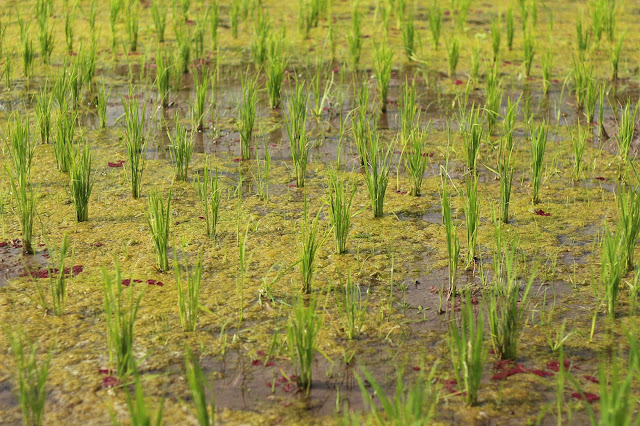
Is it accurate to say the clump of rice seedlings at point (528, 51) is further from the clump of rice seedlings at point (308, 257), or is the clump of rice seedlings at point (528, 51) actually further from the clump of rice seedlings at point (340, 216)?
the clump of rice seedlings at point (308, 257)

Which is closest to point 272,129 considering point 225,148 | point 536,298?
point 225,148

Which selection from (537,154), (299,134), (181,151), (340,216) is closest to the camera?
(340,216)

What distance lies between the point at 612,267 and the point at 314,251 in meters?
1.04

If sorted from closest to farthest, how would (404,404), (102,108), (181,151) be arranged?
(404,404) → (181,151) → (102,108)

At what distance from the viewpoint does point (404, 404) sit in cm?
248

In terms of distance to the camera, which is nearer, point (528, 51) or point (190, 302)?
point (190, 302)

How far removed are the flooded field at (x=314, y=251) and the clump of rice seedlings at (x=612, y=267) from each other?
1 centimetres

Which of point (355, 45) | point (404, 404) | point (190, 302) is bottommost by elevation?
point (404, 404)

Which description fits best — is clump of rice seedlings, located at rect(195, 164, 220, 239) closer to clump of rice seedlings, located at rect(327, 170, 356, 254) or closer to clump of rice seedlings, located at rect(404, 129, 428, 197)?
clump of rice seedlings, located at rect(327, 170, 356, 254)

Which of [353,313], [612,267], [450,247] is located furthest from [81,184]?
[612,267]

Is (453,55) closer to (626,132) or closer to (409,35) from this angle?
(409,35)

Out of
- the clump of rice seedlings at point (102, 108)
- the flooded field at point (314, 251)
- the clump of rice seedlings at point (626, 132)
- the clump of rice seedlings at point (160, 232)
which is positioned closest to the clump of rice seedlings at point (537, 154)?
the flooded field at point (314, 251)

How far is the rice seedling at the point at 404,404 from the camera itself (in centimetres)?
216

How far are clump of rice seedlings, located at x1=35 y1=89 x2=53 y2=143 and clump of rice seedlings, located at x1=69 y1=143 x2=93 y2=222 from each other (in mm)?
780
